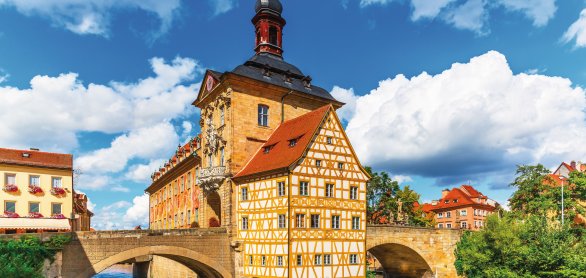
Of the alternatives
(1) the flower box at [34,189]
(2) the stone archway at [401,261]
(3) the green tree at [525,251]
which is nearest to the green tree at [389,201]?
(2) the stone archway at [401,261]

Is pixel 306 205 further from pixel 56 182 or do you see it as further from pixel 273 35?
pixel 56 182

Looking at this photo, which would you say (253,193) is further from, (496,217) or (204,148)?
(496,217)

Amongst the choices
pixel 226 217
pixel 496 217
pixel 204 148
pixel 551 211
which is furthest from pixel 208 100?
pixel 551 211

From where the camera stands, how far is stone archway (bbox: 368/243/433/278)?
3731 cm

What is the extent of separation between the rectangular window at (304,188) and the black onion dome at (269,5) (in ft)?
59.8

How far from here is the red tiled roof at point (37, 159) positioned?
33.2m

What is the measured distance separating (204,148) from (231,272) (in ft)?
34.4

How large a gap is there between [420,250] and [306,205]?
14048 millimetres

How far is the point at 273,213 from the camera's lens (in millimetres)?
28094

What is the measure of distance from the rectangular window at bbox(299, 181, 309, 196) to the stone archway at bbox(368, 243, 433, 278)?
1105 cm

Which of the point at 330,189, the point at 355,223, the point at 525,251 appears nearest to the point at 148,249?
the point at 330,189

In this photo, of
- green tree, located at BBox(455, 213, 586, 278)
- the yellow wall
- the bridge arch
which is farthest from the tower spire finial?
green tree, located at BBox(455, 213, 586, 278)

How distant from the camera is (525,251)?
30156 millimetres

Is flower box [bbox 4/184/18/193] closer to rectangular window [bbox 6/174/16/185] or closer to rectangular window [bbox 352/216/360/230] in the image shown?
rectangular window [bbox 6/174/16/185]
